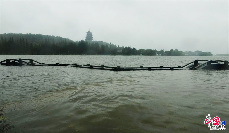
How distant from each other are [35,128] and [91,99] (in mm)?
4062

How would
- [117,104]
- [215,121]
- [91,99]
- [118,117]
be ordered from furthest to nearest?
[91,99], [117,104], [118,117], [215,121]

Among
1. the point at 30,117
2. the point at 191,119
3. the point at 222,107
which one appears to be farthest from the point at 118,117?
the point at 222,107

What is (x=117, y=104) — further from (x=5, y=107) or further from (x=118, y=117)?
(x=5, y=107)

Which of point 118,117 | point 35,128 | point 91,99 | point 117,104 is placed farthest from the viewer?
point 91,99

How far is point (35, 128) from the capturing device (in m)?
5.28

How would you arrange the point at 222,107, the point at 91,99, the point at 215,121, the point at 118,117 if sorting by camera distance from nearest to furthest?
the point at 215,121 → the point at 118,117 → the point at 222,107 → the point at 91,99

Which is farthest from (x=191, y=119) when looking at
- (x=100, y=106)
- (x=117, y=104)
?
(x=100, y=106)

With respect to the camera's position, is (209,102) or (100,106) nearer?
(100,106)

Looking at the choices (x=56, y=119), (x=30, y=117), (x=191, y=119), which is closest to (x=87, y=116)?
(x=56, y=119)

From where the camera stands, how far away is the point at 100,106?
780 centimetres

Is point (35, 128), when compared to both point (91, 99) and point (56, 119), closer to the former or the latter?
point (56, 119)

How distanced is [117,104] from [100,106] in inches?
36.5

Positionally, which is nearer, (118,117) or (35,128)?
(35,128)

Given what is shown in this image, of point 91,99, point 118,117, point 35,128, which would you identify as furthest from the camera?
point 91,99
